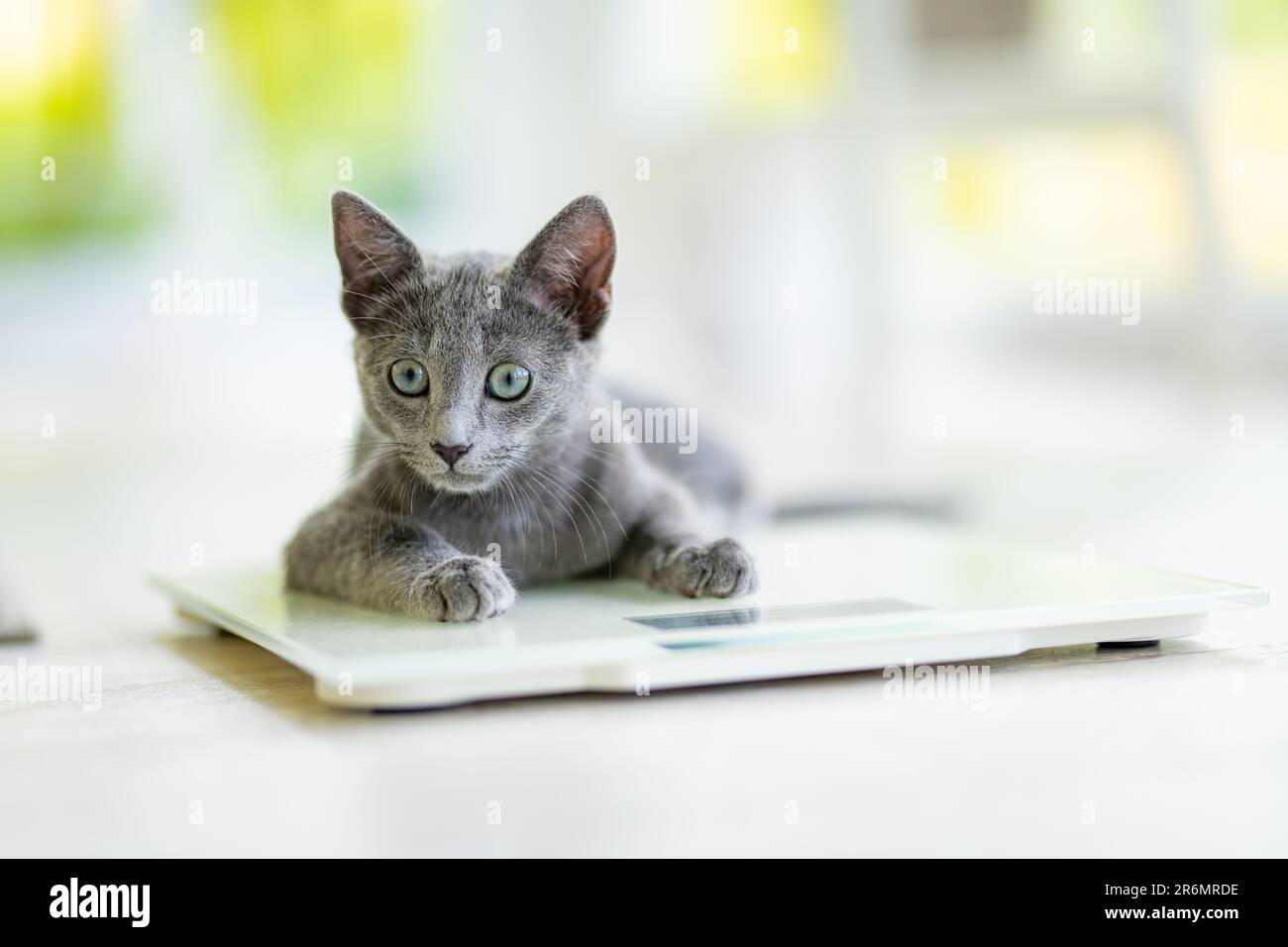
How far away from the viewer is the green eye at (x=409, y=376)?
4.90ft

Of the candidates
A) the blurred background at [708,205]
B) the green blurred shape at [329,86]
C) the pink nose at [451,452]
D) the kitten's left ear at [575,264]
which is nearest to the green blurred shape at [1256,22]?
the blurred background at [708,205]

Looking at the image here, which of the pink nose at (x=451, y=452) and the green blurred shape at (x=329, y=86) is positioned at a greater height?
the green blurred shape at (x=329, y=86)

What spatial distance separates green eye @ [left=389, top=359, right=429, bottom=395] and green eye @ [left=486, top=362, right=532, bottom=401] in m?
0.07

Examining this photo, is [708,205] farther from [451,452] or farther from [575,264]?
[451,452]

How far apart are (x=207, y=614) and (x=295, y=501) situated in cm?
166

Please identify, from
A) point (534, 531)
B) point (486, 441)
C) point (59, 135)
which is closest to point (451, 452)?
point (486, 441)

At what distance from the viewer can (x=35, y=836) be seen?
0.91 meters

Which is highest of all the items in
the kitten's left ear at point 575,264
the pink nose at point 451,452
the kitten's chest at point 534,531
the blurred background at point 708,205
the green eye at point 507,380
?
the blurred background at point 708,205

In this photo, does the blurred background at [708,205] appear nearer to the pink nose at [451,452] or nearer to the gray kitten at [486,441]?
the gray kitten at [486,441]

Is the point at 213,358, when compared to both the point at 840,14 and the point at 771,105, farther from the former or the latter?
the point at 840,14

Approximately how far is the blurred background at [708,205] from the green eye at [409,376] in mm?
2004

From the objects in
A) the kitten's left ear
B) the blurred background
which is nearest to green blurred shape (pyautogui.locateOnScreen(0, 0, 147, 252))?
the blurred background

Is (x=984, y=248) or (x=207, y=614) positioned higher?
(x=984, y=248)
